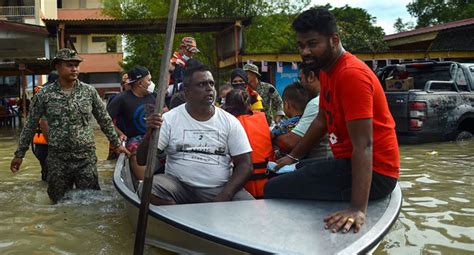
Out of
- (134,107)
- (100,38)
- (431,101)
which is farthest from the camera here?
(100,38)

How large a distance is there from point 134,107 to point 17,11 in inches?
1048

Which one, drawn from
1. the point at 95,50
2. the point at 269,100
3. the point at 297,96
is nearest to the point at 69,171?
the point at 297,96

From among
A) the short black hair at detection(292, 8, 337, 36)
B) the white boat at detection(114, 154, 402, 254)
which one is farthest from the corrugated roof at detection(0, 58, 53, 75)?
the short black hair at detection(292, 8, 337, 36)

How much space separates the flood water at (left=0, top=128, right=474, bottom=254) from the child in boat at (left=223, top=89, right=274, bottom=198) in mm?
1026

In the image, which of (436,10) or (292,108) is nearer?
(292,108)

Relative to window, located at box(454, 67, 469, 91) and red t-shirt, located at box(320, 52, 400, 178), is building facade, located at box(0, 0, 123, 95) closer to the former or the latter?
window, located at box(454, 67, 469, 91)

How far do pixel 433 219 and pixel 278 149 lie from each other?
184 cm

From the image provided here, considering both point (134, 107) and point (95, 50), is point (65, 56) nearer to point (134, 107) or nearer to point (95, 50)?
point (134, 107)

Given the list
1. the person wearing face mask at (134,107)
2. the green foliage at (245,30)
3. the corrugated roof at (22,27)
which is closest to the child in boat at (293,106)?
the person wearing face mask at (134,107)

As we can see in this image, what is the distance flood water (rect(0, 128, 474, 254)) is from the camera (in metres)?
4.25

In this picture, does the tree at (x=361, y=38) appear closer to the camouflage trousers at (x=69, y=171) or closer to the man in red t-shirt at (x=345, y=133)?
the camouflage trousers at (x=69, y=171)

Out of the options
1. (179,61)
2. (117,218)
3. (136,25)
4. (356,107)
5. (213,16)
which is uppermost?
(213,16)

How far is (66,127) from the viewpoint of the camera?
511 centimetres

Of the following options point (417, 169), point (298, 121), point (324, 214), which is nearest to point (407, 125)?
point (417, 169)
